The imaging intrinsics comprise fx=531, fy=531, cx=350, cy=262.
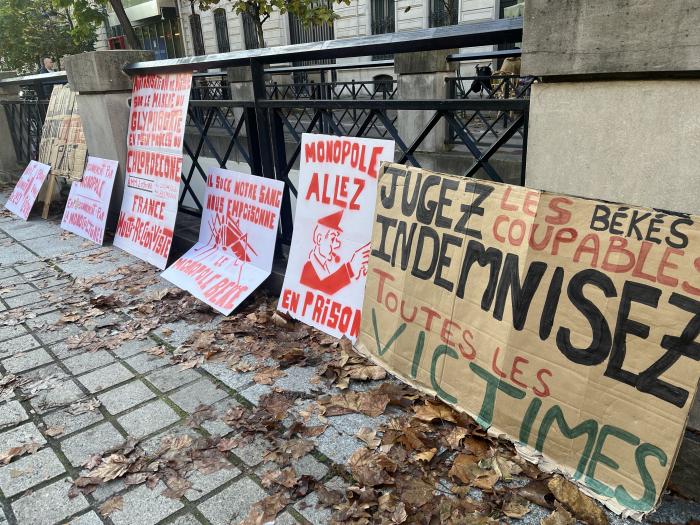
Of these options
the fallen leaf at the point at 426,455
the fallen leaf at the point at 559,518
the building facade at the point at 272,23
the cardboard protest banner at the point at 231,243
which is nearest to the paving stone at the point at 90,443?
the cardboard protest banner at the point at 231,243

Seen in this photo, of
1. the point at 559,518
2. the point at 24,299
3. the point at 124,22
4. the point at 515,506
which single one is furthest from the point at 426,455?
the point at 124,22

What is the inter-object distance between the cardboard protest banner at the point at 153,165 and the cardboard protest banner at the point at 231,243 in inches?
17.3

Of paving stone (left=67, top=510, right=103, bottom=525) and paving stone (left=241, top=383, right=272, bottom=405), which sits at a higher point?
paving stone (left=241, top=383, right=272, bottom=405)

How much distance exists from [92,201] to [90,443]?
4372 mm

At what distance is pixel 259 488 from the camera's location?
244 cm

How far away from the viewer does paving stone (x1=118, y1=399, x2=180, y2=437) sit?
288cm

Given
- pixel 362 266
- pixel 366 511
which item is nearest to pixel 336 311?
pixel 362 266

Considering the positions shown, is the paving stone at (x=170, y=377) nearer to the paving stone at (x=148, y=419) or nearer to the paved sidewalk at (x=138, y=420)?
the paved sidewalk at (x=138, y=420)

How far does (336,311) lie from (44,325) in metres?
2.34

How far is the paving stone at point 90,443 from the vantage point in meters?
2.70

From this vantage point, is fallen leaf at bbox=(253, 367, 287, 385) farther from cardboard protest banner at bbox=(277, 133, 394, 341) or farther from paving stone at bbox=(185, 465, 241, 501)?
paving stone at bbox=(185, 465, 241, 501)

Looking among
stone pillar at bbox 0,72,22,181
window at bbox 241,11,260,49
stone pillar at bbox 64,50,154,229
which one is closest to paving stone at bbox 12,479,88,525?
stone pillar at bbox 64,50,154,229

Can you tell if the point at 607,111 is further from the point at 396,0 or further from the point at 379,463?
the point at 396,0

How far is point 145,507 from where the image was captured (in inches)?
93.2
